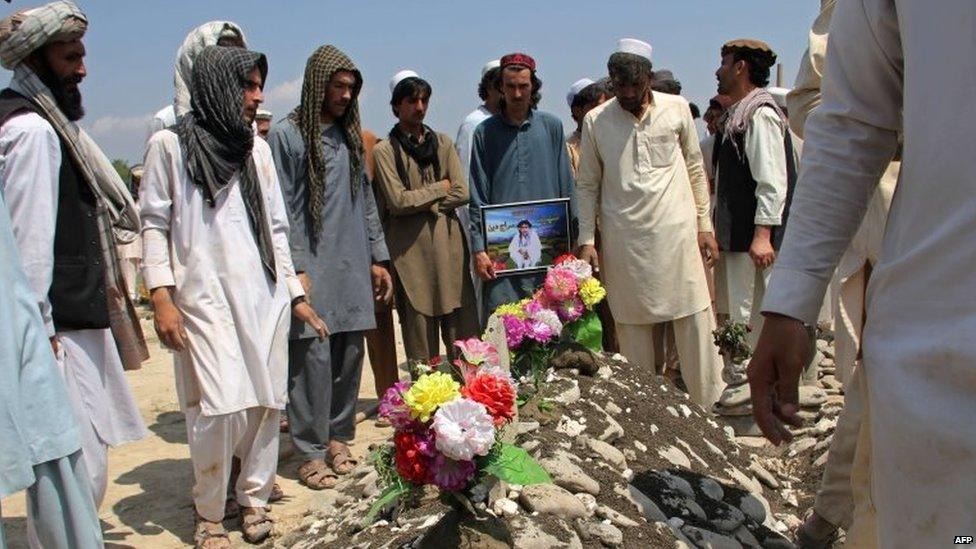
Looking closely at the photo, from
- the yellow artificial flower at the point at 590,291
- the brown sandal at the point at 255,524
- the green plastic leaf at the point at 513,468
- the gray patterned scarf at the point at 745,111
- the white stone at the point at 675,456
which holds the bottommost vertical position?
the brown sandal at the point at 255,524

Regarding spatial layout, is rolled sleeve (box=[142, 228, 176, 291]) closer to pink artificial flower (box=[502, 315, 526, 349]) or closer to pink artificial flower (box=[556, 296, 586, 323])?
pink artificial flower (box=[502, 315, 526, 349])

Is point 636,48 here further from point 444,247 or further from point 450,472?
point 450,472

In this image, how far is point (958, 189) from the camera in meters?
1.56

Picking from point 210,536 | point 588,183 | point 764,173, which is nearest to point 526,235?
point 588,183

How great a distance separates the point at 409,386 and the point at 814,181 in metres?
1.75

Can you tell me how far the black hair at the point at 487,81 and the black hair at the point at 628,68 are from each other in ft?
4.59

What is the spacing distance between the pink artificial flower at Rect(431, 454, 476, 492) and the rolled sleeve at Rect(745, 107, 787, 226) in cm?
357

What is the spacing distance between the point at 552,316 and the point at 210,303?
1835 millimetres

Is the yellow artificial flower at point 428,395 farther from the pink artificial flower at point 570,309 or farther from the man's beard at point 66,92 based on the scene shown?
the pink artificial flower at point 570,309

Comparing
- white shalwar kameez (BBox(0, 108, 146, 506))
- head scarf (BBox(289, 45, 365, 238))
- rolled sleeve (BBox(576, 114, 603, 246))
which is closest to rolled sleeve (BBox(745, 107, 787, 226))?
rolled sleeve (BBox(576, 114, 603, 246))

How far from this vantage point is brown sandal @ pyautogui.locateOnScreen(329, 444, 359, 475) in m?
5.61

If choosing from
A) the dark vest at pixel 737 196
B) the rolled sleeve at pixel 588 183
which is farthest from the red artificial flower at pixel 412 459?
the dark vest at pixel 737 196

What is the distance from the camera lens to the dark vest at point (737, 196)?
20.5 ft

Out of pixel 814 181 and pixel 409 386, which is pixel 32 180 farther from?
pixel 814 181
